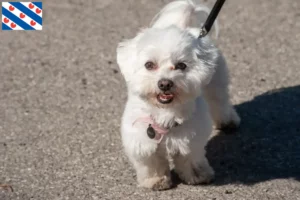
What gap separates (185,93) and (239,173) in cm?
103

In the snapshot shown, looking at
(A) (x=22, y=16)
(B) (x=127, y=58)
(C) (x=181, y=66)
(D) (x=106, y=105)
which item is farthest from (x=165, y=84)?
(A) (x=22, y=16)

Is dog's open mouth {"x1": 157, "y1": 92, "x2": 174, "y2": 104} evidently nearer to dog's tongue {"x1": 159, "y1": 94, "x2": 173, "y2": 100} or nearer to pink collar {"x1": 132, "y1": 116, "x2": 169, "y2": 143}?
dog's tongue {"x1": 159, "y1": 94, "x2": 173, "y2": 100}

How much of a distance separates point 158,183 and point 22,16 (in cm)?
342

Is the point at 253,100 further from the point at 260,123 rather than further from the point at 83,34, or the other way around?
the point at 83,34

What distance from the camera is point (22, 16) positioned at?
7.61 metres

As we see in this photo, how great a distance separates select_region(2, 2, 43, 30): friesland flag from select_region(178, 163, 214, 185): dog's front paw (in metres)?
3.38

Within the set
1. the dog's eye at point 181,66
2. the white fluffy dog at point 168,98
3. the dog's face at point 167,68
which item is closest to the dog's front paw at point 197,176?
the white fluffy dog at point 168,98

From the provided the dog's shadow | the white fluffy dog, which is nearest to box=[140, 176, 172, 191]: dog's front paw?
the white fluffy dog

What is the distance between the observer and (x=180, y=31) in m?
4.52

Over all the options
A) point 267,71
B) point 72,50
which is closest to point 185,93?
point 267,71

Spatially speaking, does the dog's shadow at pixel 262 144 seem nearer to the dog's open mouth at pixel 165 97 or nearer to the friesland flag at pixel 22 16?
the dog's open mouth at pixel 165 97

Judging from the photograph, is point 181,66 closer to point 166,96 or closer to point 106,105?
point 166,96

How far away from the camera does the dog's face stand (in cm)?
437

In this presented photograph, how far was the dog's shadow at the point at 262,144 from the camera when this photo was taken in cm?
514
